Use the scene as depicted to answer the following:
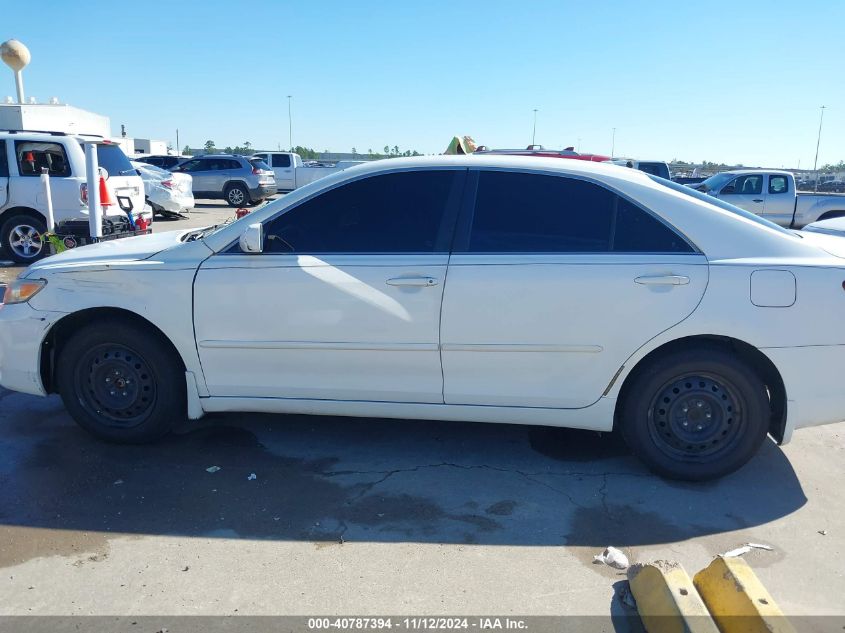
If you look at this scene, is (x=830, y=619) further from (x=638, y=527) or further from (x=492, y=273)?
(x=492, y=273)

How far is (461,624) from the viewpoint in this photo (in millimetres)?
2676

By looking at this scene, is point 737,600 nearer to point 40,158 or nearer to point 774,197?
point 40,158

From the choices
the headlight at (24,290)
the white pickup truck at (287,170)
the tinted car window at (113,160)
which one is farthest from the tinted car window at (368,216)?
the white pickup truck at (287,170)

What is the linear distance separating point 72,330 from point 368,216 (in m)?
1.99

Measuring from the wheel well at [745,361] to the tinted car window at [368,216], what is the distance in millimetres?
1356

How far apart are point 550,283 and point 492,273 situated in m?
0.32

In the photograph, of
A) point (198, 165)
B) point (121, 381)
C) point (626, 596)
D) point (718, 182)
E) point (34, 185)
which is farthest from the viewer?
point (198, 165)

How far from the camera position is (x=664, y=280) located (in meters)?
3.60

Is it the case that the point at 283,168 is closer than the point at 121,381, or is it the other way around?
the point at 121,381

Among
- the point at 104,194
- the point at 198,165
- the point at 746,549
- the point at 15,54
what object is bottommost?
the point at 746,549

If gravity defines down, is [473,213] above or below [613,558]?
above

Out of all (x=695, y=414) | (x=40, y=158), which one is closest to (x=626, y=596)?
(x=695, y=414)

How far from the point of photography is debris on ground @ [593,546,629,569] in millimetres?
3071

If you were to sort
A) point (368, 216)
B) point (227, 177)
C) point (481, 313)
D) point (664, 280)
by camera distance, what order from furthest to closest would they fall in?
point (227, 177)
point (368, 216)
point (481, 313)
point (664, 280)
